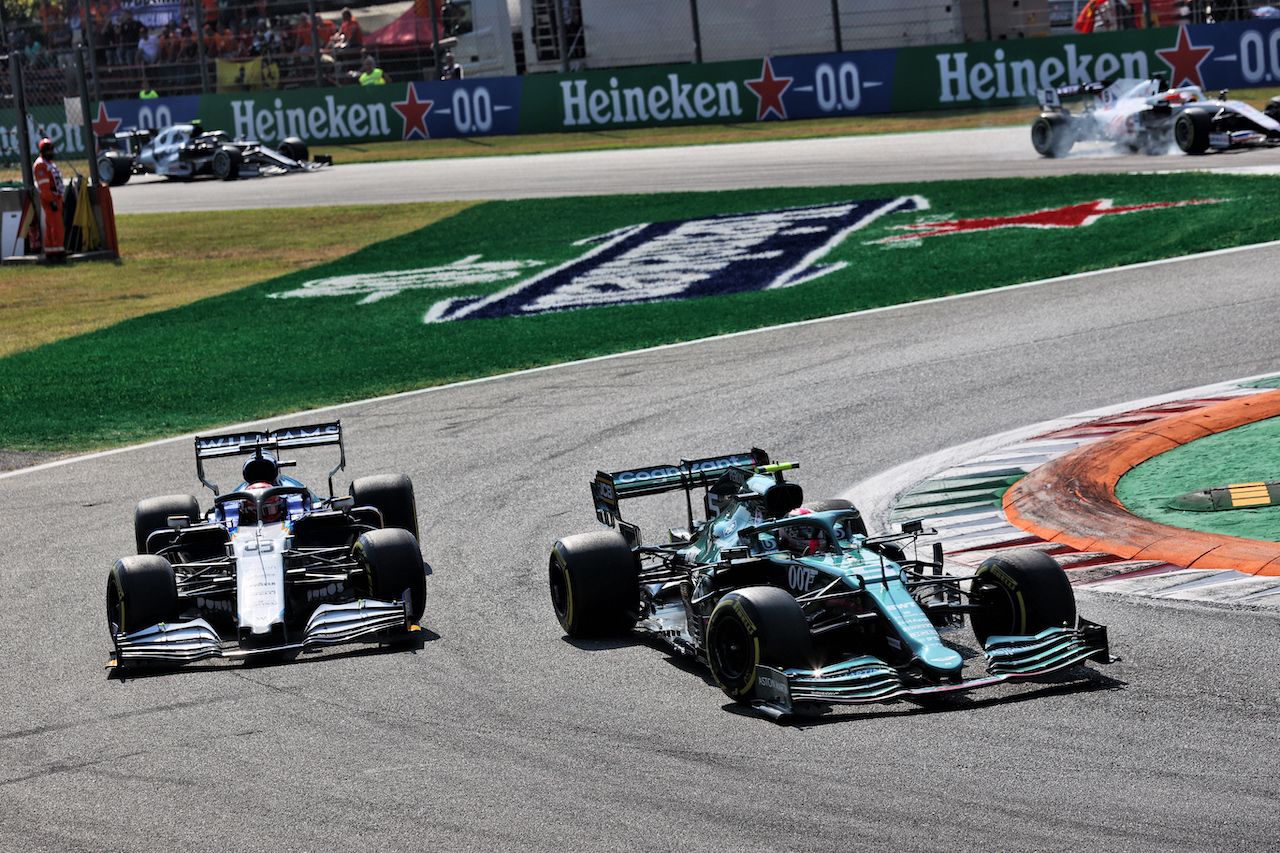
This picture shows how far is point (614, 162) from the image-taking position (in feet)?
116

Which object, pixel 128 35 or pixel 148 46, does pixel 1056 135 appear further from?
pixel 128 35

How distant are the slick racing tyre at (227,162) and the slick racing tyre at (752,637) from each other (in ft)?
117

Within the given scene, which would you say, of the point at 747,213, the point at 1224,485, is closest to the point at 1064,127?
the point at 747,213

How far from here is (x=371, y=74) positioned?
43375mm

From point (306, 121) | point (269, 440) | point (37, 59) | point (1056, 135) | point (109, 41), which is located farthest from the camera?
point (109, 41)

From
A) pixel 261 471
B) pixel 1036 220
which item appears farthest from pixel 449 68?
pixel 261 471

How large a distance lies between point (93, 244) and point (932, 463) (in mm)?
22075

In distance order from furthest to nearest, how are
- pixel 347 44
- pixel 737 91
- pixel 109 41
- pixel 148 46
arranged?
pixel 109 41
pixel 148 46
pixel 347 44
pixel 737 91

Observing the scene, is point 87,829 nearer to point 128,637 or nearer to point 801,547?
point 128,637

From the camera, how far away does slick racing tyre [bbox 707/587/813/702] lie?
290 inches

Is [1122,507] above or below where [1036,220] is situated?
below

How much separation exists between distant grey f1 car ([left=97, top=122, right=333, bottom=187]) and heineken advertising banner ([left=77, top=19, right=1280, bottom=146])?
2017mm

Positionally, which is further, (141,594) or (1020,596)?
(141,594)

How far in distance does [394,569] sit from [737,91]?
31.3 m
